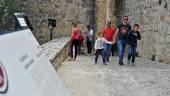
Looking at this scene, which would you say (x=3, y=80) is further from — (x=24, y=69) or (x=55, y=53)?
(x=55, y=53)

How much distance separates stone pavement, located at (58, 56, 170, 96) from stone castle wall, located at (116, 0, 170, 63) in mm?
3004

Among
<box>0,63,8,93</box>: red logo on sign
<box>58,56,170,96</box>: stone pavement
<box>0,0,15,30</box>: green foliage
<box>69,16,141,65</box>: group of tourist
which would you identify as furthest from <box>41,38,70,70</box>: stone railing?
<box>0,0,15,30</box>: green foliage

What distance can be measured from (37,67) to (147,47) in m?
16.3

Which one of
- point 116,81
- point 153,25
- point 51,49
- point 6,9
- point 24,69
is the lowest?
point 116,81

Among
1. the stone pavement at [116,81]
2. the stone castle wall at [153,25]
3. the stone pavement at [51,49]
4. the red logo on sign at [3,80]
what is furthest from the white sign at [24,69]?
the stone castle wall at [153,25]

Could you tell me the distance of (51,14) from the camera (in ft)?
86.9

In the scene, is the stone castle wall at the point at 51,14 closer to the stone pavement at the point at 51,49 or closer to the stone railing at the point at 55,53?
the stone pavement at the point at 51,49

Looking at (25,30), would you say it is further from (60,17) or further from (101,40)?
(60,17)

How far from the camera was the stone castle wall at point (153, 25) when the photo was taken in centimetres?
1656

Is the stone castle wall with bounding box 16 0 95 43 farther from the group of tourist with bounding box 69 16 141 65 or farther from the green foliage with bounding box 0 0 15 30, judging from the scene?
the group of tourist with bounding box 69 16 141 65

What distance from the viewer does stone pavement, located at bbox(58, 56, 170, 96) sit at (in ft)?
29.6

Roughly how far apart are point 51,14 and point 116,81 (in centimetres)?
1619

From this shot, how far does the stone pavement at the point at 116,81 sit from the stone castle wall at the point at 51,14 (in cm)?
1261

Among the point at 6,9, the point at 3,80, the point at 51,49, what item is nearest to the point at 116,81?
the point at 51,49
